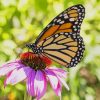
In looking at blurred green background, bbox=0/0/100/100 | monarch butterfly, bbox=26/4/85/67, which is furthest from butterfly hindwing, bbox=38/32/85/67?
blurred green background, bbox=0/0/100/100

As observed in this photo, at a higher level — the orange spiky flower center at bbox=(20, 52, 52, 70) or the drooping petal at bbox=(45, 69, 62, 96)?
the orange spiky flower center at bbox=(20, 52, 52, 70)

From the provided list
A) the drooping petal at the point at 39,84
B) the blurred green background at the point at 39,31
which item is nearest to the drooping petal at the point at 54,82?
the drooping petal at the point at 39,84

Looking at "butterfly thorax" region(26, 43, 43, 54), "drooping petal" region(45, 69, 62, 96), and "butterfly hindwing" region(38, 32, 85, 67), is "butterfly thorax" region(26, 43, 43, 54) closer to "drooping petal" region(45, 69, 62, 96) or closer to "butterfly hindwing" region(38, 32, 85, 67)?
"butterfly hindwing" region(38, 32, 85, 67)

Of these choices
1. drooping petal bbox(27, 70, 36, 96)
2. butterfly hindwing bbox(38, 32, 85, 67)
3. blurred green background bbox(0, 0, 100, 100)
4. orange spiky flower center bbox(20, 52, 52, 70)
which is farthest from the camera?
blurred green background bbox(0, 0, 100, 100)

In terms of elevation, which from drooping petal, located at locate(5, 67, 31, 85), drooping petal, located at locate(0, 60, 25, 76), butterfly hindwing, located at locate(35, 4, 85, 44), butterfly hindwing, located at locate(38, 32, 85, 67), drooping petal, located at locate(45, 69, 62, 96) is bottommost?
drooping petal, located at locate(45, 69, 62, 96)

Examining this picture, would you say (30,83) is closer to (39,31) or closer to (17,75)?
(17,75)
